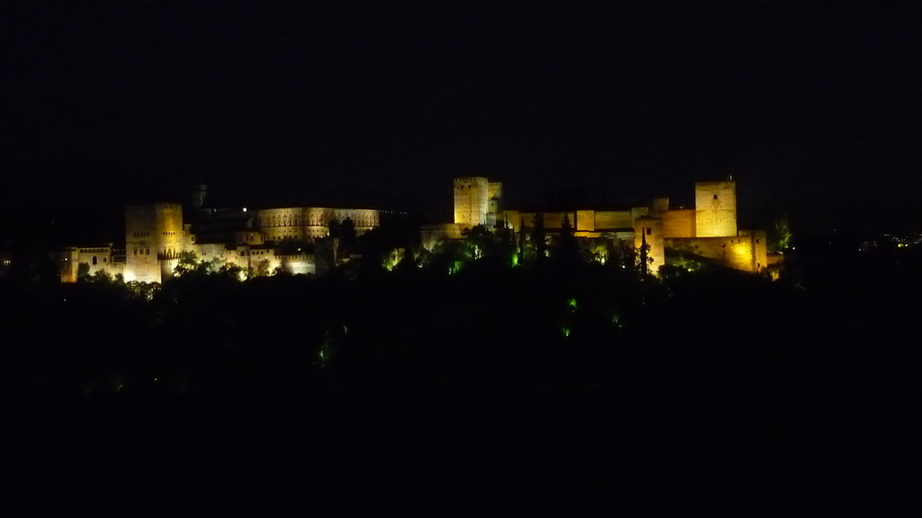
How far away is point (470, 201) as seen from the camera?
64.1 m

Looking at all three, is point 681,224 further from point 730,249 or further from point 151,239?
point 151,239

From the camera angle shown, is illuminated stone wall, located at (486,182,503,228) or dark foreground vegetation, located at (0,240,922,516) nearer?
dark foreground vegetation, located at (0,240,922,516)

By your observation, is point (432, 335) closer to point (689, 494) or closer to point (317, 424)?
point (317, 424)

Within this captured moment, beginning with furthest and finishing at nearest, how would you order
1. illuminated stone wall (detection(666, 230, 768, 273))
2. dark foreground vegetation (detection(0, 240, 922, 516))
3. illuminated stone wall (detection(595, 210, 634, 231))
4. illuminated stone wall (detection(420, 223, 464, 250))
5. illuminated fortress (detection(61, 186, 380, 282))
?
illuminated fortress (detection(61, 186, 380, 282))
illuminated stone wall (detection(420, 223, 464, 250))
illuminated stone wall (detection(595, 210, 634, 231))
illuminated stone wall (detection(666, 230, 768, 273))
dark foreground vegetation (detection(0, 240, 922, 516))

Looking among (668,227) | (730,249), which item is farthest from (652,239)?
(668,227)

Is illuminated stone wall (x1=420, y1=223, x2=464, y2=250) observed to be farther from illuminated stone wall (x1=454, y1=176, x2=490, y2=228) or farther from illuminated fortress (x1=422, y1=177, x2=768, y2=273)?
illuminated stone wall (x1=454, y1=176, x2=490, y2=228)

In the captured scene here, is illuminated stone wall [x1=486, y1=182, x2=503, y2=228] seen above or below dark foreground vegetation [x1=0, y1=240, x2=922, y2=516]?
above

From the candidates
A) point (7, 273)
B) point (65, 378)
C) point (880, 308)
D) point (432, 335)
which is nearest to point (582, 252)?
point (432, 335)

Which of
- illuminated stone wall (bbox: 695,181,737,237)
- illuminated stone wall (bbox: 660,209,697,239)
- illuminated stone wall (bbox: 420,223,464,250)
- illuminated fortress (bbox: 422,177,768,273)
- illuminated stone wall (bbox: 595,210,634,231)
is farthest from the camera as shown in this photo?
illuminated stone wall (bbox: 660,209,697,239)

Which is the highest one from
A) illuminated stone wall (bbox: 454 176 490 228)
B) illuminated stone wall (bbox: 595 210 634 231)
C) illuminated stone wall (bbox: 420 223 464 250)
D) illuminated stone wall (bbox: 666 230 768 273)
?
illuminated stone wall (bbox: 454 176 490 228)

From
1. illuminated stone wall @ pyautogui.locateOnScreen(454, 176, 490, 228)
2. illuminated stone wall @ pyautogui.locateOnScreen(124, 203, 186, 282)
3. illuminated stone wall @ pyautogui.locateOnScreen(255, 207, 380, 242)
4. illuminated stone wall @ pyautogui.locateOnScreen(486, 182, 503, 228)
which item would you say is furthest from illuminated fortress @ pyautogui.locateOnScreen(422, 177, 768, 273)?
illuminated stone wall @ pyautogui.locateOnScreen(124, 203, 186, 282)

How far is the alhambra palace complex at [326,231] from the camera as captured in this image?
190 ft

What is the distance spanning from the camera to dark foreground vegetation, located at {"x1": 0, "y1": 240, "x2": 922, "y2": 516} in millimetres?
44844

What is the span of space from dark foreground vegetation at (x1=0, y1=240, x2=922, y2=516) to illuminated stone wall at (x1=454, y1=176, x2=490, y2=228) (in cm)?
992
